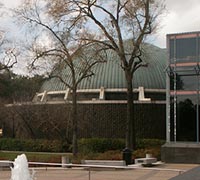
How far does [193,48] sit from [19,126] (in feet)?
76.1

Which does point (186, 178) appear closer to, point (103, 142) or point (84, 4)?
point (84, 4)

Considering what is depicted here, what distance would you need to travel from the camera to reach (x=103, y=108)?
44.9 meters

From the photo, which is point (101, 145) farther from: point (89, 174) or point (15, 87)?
point (15, 87)

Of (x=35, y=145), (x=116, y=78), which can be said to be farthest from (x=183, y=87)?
(x=116, y=78)

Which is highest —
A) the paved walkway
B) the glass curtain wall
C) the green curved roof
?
the green curved roof

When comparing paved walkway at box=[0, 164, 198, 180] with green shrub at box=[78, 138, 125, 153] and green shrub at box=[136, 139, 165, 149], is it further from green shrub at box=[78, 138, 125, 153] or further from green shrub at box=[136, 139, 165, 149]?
green shrub at box=[78, 138, 125, 153]

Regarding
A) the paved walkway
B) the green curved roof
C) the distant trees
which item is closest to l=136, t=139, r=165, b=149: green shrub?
the green curved roof


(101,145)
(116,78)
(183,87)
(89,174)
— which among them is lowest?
(101,145)

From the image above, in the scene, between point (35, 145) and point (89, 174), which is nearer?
point (89, 174)

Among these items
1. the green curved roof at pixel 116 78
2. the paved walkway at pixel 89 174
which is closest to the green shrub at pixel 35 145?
the green curved roof at pixel 116 78

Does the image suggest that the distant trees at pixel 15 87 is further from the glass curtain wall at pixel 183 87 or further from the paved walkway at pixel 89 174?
the paved walkway at pixel 89 174

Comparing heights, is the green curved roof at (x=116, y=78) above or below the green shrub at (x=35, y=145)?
→ above

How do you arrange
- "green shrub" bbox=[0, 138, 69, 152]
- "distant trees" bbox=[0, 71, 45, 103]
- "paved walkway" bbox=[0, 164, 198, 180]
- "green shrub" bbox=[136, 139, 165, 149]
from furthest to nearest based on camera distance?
"distant trees" bbox=[0, 71, 45, 103]
"green shrub" bbox=[0, 138, 69, 152]
"green shrub" bbox=[136, 139, 165, 149]
"paved walkway" bbox=[0, 164, 198, 180]

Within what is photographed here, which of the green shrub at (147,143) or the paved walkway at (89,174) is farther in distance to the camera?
the green shrub at (147,143)
